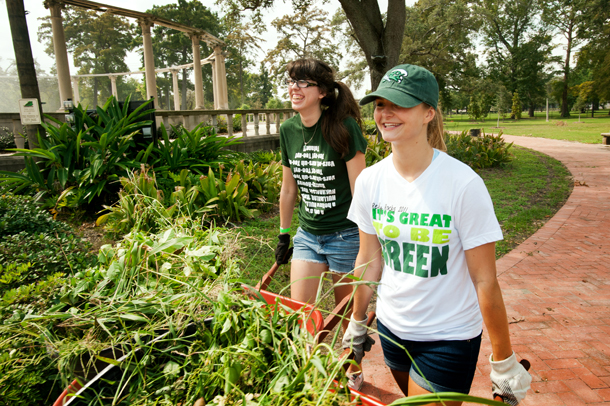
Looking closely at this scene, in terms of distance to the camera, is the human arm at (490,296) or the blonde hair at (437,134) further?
the blonde hair at (437,134)

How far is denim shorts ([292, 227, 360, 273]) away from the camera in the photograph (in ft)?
8.07

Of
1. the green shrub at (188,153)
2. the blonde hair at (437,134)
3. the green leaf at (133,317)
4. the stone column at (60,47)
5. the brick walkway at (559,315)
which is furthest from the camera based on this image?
the stone column at (60,47)

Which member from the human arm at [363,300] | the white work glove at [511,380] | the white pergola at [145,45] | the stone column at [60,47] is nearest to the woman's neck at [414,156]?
the human arm at [363,300]

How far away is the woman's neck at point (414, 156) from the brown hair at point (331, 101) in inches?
31.4

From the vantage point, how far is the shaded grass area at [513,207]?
15.0ft

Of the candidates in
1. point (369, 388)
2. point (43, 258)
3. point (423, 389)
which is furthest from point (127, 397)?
point (369, 388)

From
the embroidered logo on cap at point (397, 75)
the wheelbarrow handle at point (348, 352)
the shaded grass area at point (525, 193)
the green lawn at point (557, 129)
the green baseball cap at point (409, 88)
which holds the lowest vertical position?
the shaded grass area at point (525, 193)

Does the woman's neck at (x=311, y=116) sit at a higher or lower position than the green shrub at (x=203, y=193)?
higher

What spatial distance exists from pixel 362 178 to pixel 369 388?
5.65 feet

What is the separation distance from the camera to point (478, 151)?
1155 cm

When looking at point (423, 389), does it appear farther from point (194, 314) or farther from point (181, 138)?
point (181, 138)

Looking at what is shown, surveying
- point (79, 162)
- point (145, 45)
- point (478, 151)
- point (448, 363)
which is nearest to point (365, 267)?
point (448, 363)

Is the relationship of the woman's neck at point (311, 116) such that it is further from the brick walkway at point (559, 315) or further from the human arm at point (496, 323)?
the brick walkway at point (559, 315)

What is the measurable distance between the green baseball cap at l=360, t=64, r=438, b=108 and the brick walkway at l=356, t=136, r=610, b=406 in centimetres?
204
